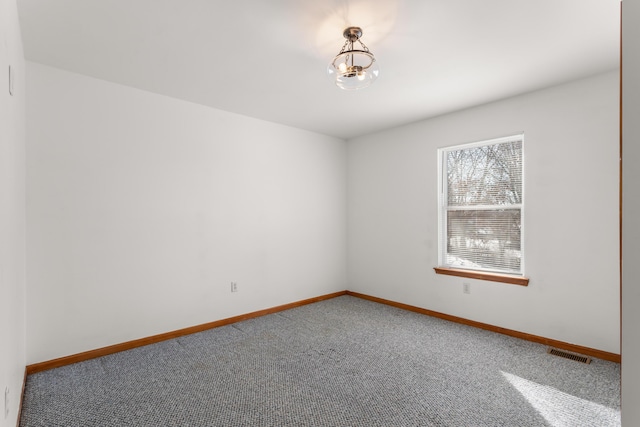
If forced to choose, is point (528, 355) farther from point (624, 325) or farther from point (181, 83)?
point (181, 83)

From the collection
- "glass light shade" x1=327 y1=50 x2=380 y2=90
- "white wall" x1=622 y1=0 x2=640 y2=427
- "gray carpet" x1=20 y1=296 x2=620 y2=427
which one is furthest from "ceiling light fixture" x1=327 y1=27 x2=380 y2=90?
"gray carpet" x1=20 y1=296 x2=620 y2=427

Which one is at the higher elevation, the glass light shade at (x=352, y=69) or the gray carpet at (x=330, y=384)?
the glass light shade at (x=352, y=69)

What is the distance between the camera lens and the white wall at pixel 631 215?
1.01 meters

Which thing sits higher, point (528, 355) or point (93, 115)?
point (93, 115)

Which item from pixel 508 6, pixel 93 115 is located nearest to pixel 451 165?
pixel 508 6

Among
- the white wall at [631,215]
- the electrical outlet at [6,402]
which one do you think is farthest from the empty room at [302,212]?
the electrical outlet at [6,402]

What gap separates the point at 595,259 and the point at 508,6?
2.26 metres

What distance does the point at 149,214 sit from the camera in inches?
126

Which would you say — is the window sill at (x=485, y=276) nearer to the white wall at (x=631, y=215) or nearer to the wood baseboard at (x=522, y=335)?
the wood baseboard at (x=522, y=335)

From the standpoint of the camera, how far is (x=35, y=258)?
2.59 meters

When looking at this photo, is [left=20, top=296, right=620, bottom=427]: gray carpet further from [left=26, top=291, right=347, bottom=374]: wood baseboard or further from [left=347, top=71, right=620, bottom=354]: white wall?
[left=347, top=71, right=620, bottom=354]: white wall

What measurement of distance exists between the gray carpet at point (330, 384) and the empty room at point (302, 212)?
0.07ft

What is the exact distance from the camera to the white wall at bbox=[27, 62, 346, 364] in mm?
2660

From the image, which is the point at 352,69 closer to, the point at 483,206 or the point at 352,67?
the point at 352,67
